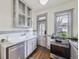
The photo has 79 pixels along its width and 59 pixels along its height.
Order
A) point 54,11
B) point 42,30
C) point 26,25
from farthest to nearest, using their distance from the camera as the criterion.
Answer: point 42,30 → point 54,11 → point 26,25

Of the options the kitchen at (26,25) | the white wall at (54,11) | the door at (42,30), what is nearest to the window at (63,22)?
the kitchen at (26,25)

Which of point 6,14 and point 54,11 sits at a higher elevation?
point 54,11

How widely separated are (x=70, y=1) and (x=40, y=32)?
2.74 meters

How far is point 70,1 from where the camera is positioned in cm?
351

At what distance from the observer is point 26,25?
12.5ft

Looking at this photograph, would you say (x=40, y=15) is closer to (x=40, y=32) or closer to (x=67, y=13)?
(x=40, y=32)

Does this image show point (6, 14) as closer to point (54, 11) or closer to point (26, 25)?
point (26, 25)

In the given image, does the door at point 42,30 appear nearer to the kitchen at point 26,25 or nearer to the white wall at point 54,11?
the kitchen at point 26,25

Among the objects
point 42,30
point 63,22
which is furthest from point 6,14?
point 42,30

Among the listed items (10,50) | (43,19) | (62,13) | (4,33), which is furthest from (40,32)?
(10,50)

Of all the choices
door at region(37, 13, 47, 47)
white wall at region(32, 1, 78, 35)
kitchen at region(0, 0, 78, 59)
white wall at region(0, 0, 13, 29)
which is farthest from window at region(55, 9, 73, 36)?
white wall at region(0, 0, 13, 29)

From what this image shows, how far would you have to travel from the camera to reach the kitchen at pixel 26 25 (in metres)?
2.08

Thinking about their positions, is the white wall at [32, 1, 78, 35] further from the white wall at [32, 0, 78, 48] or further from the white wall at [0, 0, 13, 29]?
the white wall at [0, 0, 13, 29]

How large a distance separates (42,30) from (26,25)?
175 cm
